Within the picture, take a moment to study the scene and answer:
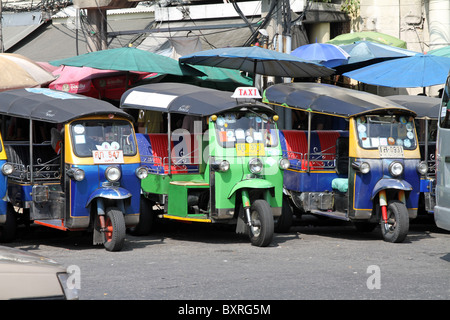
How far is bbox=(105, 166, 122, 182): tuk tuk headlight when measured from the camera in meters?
10.6

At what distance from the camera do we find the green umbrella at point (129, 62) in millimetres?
14945

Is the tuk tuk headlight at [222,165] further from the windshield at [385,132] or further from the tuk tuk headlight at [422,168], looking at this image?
the tuk tuk headlight at [422,168]

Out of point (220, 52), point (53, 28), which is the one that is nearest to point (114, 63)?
point (220, 52)

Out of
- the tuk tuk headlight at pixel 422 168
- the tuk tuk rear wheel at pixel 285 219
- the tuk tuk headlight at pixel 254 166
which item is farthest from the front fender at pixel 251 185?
the tuk tuk headlight at pixel 422 168

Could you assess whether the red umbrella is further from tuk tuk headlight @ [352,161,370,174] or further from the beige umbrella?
tuk tuk headlight @ [352,161,370,174]

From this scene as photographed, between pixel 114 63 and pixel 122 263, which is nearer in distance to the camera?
pixel 122 263

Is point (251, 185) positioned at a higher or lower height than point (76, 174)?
lower

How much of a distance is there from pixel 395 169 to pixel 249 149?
2.21 metres

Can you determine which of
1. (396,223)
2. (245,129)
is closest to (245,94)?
(245,129)

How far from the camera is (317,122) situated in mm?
14328

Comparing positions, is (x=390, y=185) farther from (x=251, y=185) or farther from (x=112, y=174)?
(x=112, y=174)

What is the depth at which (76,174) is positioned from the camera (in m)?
10.5
